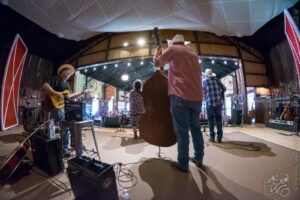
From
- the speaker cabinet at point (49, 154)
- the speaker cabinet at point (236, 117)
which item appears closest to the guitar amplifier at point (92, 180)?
the speaker cabinet at point (49, 154)

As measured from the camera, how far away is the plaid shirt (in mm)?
3121

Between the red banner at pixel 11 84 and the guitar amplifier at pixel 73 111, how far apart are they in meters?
4.92

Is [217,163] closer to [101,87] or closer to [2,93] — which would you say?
[2,93]

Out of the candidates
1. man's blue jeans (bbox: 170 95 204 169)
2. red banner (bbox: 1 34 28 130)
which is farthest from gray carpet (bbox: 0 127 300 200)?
red banner (bbox: 1 34 28 130)

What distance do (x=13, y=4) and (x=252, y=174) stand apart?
20.7ft

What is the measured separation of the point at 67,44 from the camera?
7.71m

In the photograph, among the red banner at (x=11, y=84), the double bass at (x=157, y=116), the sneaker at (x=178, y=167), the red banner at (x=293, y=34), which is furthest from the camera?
the red banner at (x=11, y=84)

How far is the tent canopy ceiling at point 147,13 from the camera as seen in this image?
4309mm

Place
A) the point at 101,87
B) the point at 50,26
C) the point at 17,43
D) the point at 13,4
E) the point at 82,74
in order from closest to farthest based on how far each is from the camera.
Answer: the point at 13,4 → the point at 50,26 → the point at 17,43 → the point at 82,74 → the point at 101,87

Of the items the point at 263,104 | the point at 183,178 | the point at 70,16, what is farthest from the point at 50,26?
the point at 263,104

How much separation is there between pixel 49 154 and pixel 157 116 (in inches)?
48.4

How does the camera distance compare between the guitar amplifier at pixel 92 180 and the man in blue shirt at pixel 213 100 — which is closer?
the guitar amplifier at pixel 92 180

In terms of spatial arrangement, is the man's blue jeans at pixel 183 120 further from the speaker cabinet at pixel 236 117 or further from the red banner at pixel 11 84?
the red banner at pixel 11 84

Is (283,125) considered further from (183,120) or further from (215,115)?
(183,120)
